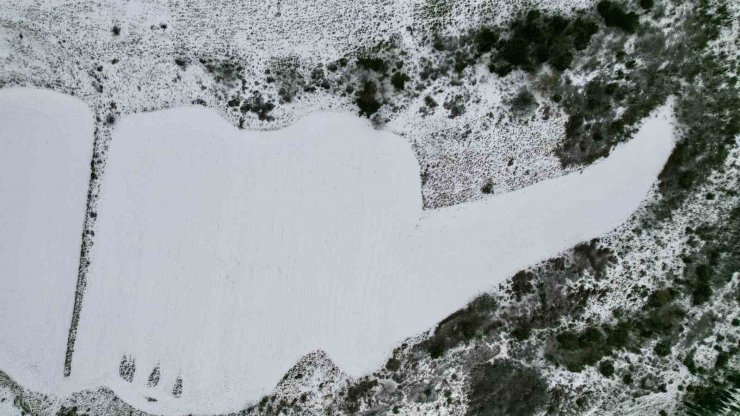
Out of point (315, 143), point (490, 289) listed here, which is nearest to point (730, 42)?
point (490, 289)

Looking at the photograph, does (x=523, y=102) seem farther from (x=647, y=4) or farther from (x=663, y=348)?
(x=663, y=348)

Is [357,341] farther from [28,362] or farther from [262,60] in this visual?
[28,362]

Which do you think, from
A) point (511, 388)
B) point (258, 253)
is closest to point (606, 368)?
point (511, 388)

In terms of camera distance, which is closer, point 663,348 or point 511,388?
point 663,348

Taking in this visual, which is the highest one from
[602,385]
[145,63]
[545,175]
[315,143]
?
[145,63]

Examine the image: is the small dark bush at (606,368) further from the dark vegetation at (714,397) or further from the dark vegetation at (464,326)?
the dark vegetation at (464,326)

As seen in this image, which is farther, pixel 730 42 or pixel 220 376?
pixel 220 376

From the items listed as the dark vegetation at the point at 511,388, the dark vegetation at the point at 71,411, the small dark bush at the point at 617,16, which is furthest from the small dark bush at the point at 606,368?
the dark vegetation at the point at 71,411
